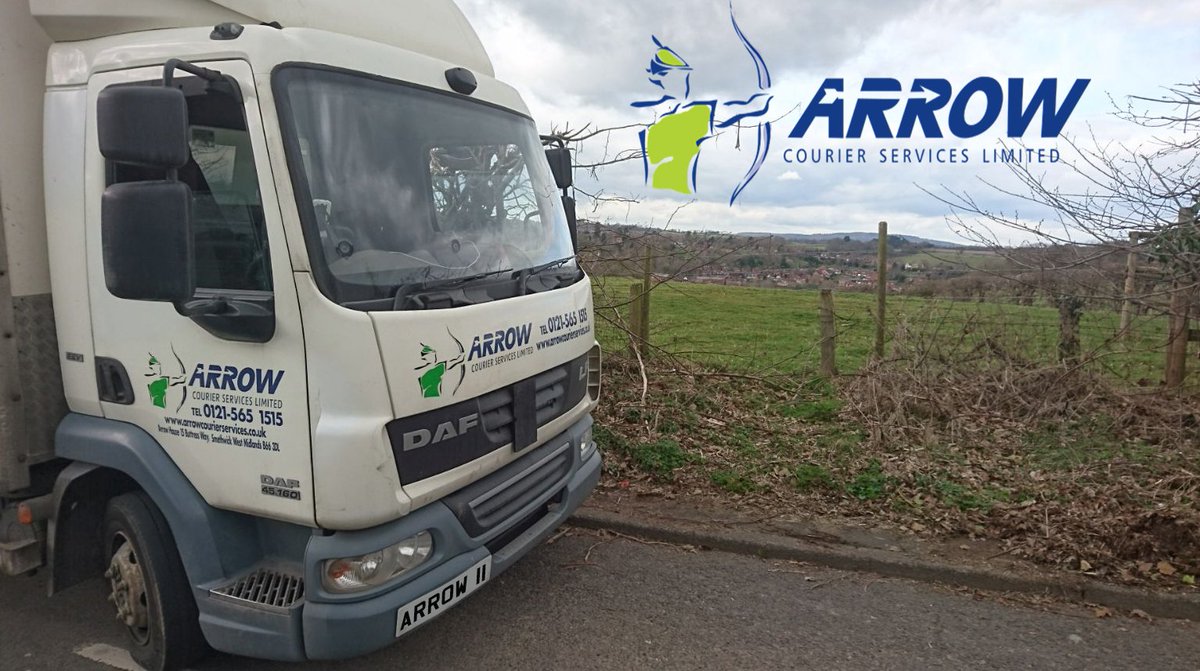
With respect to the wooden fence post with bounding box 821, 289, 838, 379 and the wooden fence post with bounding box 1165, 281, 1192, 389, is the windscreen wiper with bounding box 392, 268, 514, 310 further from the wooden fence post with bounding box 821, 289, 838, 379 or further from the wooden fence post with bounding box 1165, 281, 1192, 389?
the wooden fence post with bounding box 1165, 281, 1192, 389

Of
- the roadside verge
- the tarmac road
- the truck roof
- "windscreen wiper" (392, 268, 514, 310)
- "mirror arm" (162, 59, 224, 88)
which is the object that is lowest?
the tarmac road

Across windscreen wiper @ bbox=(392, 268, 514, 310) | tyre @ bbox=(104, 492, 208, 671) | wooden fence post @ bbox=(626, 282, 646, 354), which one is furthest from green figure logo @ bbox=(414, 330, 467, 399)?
wooden fence post @ bbox=(626, 282, 646, 354)

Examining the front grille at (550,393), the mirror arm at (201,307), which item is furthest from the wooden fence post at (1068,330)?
the mirror arm at (201,307)

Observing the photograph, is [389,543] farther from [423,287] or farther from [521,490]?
[423,287]

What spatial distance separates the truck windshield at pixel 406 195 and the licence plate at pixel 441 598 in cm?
113

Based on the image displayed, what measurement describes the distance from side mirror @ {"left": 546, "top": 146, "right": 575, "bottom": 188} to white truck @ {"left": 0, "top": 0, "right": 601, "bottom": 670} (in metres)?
1.12

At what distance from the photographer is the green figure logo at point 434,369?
2662 millimetres

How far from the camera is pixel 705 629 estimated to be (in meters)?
3.47

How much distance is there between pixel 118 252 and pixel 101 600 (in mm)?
2410

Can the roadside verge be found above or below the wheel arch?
below

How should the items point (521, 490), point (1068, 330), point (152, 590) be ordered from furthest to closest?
point (1068, 330), point (521, 490), point (152, 590)

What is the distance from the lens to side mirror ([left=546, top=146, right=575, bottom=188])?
4.50 m

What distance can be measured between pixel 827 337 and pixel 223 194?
625 centimetres

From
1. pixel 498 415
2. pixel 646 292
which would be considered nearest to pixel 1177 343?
pixel 646 292
